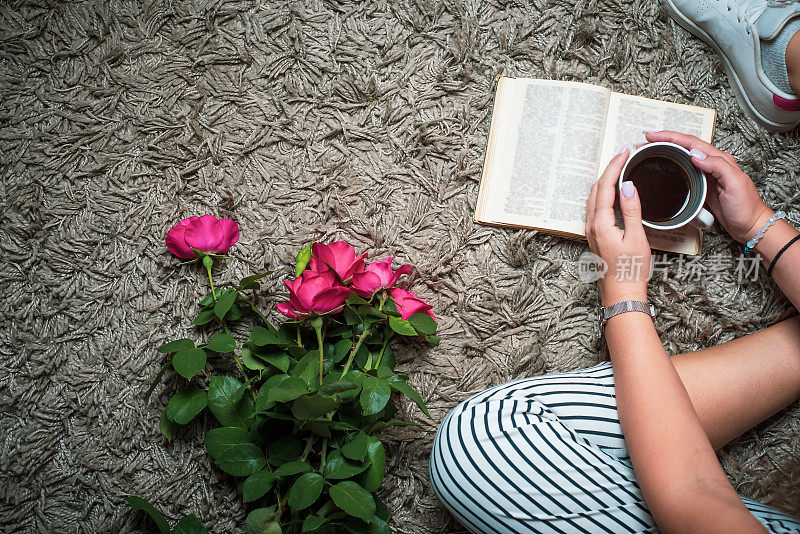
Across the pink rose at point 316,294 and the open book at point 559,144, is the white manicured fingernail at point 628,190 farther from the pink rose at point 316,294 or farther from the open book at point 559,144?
the pink rose at point 316,294

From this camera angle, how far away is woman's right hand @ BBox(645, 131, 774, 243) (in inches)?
28.9

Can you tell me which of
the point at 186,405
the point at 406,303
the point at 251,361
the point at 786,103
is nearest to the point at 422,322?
the point at 406,303

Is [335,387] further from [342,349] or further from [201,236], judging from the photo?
[201,236]

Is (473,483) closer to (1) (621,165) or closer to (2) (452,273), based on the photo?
(2) (452,273)

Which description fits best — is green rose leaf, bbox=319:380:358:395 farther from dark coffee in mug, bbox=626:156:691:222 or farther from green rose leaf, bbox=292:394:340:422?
dark coffee in mug, bbox=626:156:691:222

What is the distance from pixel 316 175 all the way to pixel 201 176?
0.19m

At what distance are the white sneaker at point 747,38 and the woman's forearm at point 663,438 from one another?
1.46 feet

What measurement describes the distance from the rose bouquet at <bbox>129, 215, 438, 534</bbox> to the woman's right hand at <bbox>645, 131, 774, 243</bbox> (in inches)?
17.3

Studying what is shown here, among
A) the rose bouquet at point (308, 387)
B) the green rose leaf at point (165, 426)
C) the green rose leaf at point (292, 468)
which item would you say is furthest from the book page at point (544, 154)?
the green rose leaf at point (165, 426)

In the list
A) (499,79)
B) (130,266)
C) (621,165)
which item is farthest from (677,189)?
(130,266)

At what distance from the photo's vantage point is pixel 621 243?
2.28 ft

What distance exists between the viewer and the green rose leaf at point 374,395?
648 mm

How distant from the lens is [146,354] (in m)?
0.82

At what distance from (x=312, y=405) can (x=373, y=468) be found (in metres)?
0.15
